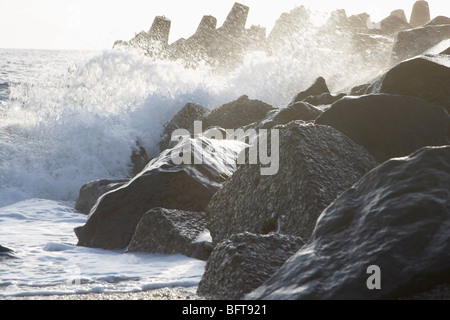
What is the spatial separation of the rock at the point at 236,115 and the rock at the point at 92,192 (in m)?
2.49

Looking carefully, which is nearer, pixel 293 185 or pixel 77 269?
pixel 293 185

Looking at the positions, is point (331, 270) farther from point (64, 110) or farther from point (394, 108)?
point (64, 110)

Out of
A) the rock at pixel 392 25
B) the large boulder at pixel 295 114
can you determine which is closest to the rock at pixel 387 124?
the large boulder at pixel 295 114

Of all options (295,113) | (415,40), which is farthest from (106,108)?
(415,40)

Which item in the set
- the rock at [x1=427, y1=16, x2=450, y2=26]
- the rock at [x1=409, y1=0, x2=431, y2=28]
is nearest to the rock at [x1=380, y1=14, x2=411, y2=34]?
the rock at [x1=409, y1=0, x2=431, y2=28]

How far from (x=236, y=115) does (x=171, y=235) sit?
15.8 ft

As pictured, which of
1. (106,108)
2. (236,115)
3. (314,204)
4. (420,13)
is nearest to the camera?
(314,204)

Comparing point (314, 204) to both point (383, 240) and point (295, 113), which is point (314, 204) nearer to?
point (383, 240)

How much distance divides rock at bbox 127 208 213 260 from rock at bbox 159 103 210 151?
503 cm

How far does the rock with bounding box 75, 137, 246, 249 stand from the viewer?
438 centimetres

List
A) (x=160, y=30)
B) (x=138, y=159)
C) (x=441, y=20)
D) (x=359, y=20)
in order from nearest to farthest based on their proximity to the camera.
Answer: (x=138, y=159)
(x=441, y=20)
(x=160, y=30)
(x=359, y=20)

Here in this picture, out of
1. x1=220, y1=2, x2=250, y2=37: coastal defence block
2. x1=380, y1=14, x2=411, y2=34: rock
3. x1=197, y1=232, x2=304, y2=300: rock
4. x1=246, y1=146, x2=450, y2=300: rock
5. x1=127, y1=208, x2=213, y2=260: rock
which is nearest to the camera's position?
x1=246, y1=146, x2=450, y2=300: rock

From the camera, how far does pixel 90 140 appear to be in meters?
9.18

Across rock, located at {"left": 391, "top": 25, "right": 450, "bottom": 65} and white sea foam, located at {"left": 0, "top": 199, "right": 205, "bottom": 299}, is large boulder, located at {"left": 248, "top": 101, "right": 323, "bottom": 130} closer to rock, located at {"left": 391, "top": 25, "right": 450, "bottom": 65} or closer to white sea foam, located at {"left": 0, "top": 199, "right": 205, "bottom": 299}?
white sea foam, located at {"left": 0, "top": 199, "right": 205, "bottom": 299}
